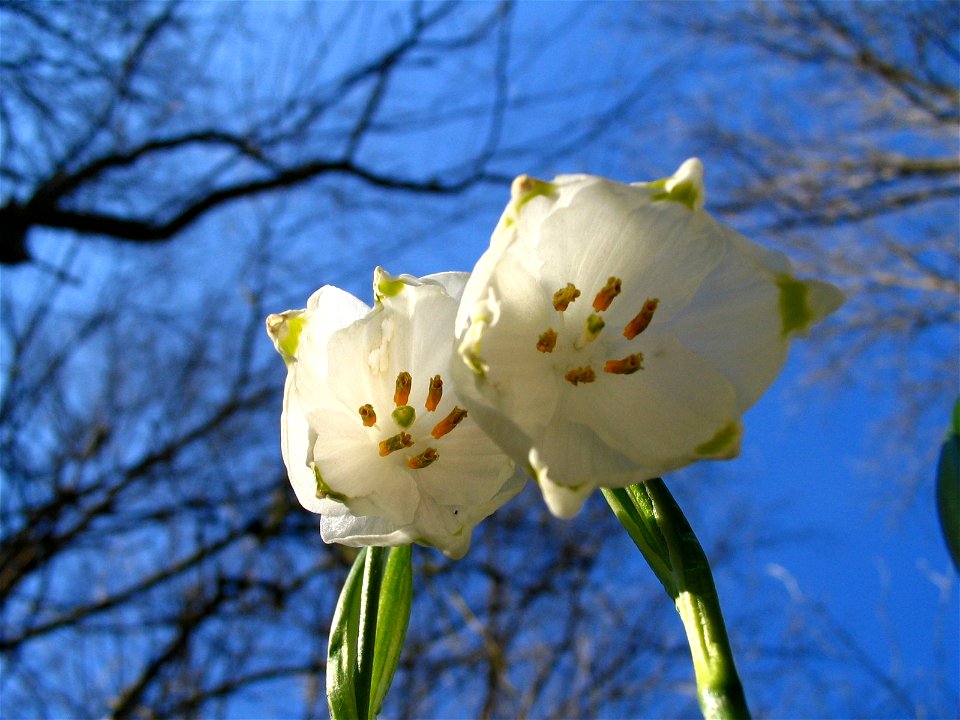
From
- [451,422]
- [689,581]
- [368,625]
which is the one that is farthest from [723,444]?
[368,625]

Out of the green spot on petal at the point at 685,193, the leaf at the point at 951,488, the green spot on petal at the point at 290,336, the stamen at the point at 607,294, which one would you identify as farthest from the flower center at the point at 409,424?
the leaf at the point at 951,488

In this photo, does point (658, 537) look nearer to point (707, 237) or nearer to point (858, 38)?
point (707, 237)

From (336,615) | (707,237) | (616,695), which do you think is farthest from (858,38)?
(336,615)

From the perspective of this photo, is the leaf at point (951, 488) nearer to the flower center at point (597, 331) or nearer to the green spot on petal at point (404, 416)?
the flower center at point (597, 331)

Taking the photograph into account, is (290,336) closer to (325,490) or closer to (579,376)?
(325,490)

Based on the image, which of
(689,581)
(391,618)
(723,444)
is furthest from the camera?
(391,618)

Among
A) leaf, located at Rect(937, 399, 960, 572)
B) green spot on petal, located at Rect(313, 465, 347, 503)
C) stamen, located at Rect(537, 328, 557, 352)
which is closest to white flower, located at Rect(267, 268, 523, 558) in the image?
green spot on petal, located at Rect(313, 465, 347, 503)

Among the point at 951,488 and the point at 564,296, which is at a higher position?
the point at 564,296
